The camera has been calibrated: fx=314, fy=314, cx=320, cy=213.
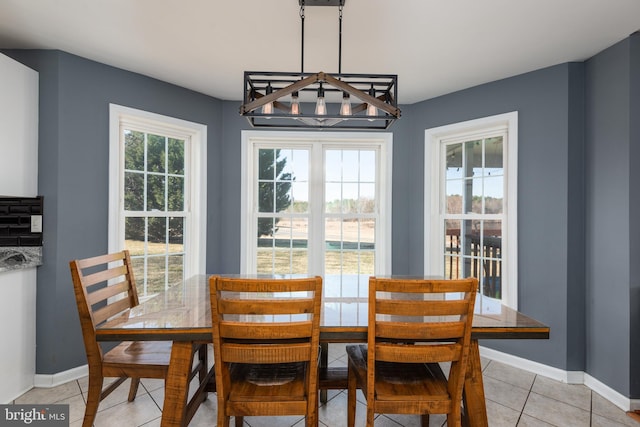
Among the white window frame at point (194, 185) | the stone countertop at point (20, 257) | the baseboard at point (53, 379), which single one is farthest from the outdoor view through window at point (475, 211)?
the stone countertop at point (20, 257)

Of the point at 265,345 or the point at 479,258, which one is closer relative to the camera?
the point at 265,345

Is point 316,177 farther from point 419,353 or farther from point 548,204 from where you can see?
point 419,353

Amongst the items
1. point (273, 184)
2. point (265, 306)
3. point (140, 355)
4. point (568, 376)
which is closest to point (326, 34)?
point (273, 184)

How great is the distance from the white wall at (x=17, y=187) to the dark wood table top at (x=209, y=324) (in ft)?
4.12

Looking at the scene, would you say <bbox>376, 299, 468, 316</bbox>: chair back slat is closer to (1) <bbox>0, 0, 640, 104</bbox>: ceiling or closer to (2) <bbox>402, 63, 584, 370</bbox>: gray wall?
(1) <bbox>0, 0, 640, 104</bbox>: ceiling

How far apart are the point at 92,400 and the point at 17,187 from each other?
5.29 ft

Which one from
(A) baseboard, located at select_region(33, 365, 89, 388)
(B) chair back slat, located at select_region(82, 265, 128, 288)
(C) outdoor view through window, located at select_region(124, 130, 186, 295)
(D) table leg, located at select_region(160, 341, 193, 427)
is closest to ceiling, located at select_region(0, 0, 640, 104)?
(C) outdoor view through window, located at select_region(124, 130, 186, 295)

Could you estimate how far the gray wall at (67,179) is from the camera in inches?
93.2

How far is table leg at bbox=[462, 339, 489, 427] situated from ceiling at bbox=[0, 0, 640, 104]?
1.96 metres

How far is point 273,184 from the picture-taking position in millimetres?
3562

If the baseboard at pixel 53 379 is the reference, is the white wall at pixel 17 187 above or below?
above

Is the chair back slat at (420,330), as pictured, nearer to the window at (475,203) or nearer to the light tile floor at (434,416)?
the light tile floor at (434,416)

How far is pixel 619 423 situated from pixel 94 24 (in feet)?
14.1

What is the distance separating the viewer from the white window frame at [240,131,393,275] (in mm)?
3455
